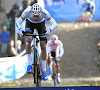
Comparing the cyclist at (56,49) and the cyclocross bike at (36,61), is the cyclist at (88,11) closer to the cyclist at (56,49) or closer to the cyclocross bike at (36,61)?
the cyclist at (56,49)

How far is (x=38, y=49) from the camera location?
6.25 meters

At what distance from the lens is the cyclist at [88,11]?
7.31 metres

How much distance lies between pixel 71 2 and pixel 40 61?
5.63ft

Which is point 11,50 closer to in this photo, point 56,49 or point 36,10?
point 56,49

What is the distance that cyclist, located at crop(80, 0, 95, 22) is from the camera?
7.31 metres

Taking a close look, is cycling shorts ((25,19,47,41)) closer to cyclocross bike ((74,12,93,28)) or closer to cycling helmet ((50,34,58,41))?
cycling helmet ((50,34,58,41))

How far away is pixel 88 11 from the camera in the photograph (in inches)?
292

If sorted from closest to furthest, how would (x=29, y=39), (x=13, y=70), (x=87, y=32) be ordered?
(x=29, y=39) → (x=13, y=70) → (x=87, y=32)

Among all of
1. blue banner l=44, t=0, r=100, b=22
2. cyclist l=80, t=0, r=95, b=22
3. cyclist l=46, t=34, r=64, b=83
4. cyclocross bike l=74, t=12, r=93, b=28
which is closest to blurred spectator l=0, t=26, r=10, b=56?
cyclist l=46, t=34, r=64, b=83

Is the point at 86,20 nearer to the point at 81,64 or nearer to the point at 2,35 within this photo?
the point at 81,64

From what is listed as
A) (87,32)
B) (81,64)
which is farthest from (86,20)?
(81,64)

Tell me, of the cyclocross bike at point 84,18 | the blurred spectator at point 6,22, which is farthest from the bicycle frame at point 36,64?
the cyclocross bike at point 84,18

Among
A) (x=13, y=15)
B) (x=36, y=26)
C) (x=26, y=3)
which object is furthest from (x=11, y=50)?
(x=36, y=26)

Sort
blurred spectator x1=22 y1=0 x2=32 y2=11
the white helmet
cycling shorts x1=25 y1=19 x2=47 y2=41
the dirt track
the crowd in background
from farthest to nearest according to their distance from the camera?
the dirt track < the crowd in background < blurred spectator x1=22 y1=0 x2=32 y2=11 < cycling shorts x1=25 y1=19 x2=47 y2=41 < the white helmet
